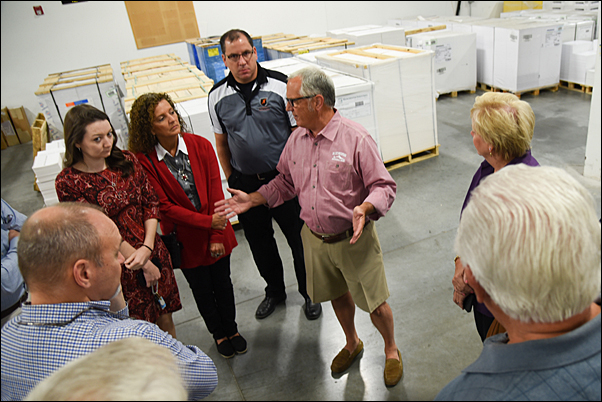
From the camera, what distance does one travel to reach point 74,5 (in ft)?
31.3

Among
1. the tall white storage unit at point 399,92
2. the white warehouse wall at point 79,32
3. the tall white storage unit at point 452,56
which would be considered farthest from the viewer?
the white warehouse wall at point 79,32

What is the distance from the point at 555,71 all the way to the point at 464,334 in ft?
23.3

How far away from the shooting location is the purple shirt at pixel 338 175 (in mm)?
2361

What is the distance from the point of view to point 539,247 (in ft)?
2.99

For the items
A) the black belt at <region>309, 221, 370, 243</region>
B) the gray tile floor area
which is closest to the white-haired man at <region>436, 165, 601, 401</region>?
the gray tile floor area

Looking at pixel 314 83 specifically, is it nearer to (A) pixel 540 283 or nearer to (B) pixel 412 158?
(A) pixel 540 283

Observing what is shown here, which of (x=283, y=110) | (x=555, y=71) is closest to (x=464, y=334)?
(x=283, y=110)

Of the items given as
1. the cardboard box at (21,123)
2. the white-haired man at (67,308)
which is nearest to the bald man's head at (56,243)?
the white-haired man at (67,308)

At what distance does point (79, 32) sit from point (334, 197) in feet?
32.5

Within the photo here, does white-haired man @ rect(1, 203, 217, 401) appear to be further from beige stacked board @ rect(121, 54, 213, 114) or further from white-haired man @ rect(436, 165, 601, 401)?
beige stacked board @ rect(121, 54, 213, 114)

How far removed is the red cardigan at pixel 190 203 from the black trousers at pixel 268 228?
395 mm

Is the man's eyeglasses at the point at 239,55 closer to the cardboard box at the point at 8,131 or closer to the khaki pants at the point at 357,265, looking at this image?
the khaki pants at the point at 357,265

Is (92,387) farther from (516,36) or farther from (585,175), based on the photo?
(516,36)

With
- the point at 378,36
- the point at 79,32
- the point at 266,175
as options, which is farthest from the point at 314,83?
the point at 79,32
